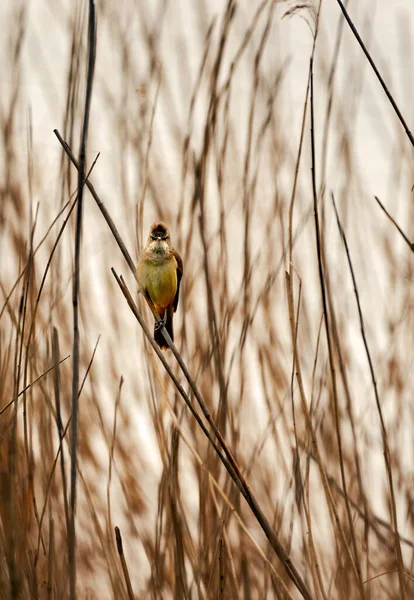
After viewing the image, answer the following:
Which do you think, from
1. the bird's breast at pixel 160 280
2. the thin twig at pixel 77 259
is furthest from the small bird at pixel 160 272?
the thin twig at pixel 77 259

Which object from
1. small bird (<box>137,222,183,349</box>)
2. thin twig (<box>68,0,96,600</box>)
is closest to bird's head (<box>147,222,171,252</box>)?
small bird (<box>137,222,183,349</box>)

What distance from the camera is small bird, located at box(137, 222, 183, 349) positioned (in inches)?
61.7

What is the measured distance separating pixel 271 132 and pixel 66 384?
2.27 ft

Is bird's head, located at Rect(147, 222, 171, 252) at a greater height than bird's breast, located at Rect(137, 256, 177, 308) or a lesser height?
greater

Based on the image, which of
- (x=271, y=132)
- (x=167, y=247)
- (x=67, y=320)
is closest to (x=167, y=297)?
(x=167, y=247)

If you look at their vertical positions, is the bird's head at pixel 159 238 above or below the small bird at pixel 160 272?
above

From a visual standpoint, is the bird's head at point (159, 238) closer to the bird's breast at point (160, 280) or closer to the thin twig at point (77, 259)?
the bird's breast at point (160, 280)

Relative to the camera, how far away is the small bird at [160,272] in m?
1.57

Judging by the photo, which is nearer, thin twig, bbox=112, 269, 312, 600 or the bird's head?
thin twig, bbox=112, 269, 312, 600

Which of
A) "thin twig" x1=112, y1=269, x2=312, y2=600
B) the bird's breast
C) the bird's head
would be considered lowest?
"thin twig" x1=112, y1=269, x2=312, y2=600

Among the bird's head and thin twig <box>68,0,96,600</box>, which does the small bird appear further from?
thin twig <box>68,0,96,600</box>

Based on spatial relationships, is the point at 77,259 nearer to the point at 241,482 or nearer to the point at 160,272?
the point at 241,482

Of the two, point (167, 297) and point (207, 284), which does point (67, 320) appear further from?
point (207, 284)

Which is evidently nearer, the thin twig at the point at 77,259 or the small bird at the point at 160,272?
the thin twig at the point at 77,259
